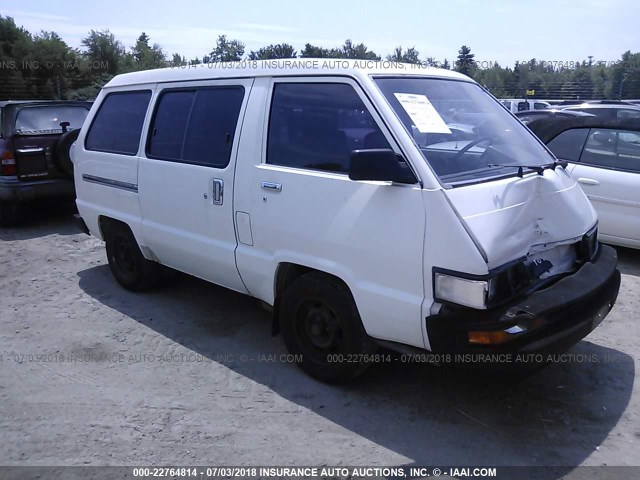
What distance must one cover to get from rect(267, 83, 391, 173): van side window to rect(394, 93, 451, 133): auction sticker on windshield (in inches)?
9.5

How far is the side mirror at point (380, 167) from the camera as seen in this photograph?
3.06 metres

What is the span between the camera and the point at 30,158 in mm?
7910

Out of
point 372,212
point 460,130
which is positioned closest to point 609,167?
point 460,130

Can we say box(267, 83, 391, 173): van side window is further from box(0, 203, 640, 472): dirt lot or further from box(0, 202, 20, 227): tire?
box(0, 202, 20, 227): tire

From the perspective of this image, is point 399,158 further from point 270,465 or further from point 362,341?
point 270,465

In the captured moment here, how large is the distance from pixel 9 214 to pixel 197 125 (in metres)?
5.29

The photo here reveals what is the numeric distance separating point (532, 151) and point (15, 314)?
468cm

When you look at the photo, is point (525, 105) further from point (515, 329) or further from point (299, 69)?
point (515, 329)

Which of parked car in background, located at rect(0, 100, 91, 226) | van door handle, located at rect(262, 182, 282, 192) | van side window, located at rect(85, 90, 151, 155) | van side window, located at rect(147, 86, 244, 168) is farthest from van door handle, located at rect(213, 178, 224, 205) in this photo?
parked car in background, located at rect(0, 100, 91, 226)

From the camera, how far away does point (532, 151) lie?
3975 millimetres

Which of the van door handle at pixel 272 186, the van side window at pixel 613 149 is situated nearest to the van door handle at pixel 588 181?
the van side window at pixel 613 149

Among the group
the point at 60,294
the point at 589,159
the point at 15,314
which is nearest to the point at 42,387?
the point at 15,314

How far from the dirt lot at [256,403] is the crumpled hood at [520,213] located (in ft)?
3.42

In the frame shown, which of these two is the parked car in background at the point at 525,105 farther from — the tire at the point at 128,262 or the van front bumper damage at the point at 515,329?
the van front bumper damage at the point at 515,329
